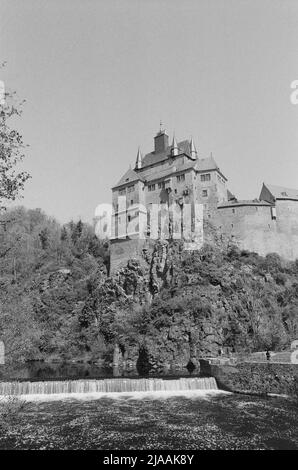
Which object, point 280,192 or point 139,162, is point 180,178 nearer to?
point 139,162

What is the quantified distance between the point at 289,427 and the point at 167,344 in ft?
73.1

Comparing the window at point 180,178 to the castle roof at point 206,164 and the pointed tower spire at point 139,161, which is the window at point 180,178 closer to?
the castle roof at point 206,164

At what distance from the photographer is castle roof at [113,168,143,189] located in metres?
57.3

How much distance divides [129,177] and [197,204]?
44.2 feet

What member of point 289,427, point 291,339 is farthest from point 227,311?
point 289,427

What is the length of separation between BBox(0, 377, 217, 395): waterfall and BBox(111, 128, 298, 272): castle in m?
25.5

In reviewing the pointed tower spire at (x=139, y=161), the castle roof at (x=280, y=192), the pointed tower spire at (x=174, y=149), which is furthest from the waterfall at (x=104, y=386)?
the pointed tower spire at (x=139, y=161)

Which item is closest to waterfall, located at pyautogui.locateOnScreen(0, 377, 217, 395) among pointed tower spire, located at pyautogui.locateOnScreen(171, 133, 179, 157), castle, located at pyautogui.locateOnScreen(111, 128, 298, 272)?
castle, located at pyautogui.locateOnScreen(111, 128, 298, 272)

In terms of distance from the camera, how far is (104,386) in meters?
23.5

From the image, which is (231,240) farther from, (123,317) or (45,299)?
(45,299)

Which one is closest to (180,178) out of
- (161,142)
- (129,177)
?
(129,177)

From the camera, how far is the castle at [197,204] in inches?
1948

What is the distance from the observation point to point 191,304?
38.3 m
